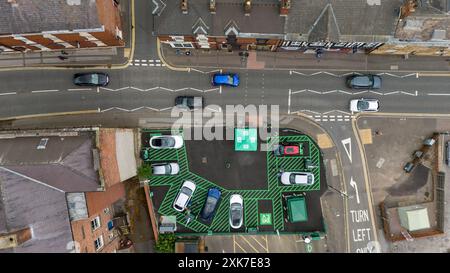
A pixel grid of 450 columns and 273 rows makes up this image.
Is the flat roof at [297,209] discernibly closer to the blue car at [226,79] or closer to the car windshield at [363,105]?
the car windshield at [363,105]

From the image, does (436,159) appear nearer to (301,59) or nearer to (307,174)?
(307,174)

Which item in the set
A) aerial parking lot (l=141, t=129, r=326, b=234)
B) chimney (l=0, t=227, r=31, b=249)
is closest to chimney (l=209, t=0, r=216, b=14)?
aerial parking lot (l=141, t=129, r=326, b=234)

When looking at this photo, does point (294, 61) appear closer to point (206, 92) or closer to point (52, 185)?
point (206, 92)

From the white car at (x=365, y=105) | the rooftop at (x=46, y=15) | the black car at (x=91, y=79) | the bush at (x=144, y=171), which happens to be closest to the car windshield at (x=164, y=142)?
the bush at (x=144, y=171)

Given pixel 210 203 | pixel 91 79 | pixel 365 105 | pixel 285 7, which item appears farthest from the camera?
pixel 365 105

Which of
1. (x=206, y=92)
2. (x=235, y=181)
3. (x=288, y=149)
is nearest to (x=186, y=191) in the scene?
(x=235, y=181)

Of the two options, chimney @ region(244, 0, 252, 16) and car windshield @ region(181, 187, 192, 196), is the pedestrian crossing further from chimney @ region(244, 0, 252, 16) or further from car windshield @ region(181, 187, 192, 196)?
car windshield @ region(181, 187, 192, 196)

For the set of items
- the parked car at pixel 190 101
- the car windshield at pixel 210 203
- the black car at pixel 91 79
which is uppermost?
the black car at pixel 91 79
